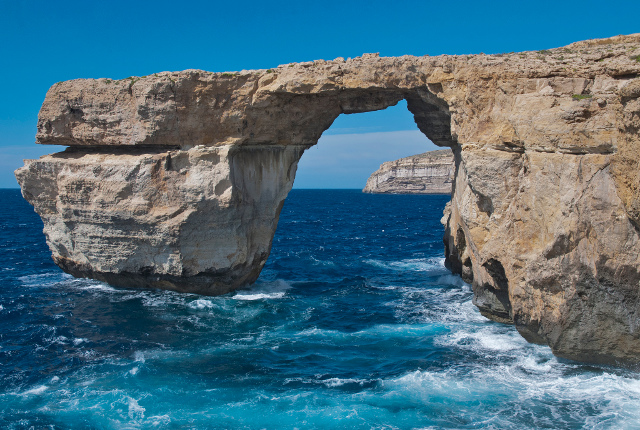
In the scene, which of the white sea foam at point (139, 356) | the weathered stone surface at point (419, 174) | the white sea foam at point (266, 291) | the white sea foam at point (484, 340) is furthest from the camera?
the weathered stone surface at point (419, 174)

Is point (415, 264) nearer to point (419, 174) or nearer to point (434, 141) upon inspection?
point (434, 141)

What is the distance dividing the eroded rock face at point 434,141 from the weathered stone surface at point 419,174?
99.6 metres

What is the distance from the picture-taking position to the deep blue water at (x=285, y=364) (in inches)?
502

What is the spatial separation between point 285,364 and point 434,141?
47.9ft

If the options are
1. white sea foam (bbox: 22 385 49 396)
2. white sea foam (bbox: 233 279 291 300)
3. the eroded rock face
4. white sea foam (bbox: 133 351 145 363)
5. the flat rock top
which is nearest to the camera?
the eroded rock face

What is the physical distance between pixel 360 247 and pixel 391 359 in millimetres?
21791

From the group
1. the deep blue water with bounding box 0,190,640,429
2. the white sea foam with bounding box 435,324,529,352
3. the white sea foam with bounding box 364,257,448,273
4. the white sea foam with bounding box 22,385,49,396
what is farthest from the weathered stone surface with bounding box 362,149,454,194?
the white sea foam with bounding box 22,385,49,396

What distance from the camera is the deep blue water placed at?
1275cm

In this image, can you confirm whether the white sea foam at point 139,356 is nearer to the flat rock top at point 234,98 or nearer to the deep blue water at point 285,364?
the deep blue water at point 285,364

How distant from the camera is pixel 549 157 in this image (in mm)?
14094

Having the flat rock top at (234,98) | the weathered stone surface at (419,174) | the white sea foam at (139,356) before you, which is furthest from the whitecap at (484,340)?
the weathered stone surface at (419,174)

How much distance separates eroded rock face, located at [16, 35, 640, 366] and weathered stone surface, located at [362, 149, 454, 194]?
9957 centimetres

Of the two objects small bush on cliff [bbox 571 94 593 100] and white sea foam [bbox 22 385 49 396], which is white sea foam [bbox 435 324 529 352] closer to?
small bush on cliff [bbox 571 94 593 100]

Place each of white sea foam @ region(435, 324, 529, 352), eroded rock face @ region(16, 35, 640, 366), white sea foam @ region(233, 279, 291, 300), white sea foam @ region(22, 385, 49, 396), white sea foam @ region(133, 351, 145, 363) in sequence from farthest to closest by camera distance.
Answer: white sea foam @ region(233, 279, 291, 300)
white sea foam @ region(435, 324, 529, 352)
white sea foam @ region(133, 351, 145, 363)
white sea foam @ region(22, 385, 49, 396)
eroded rock face @ region(16, 35, 640, 366)
